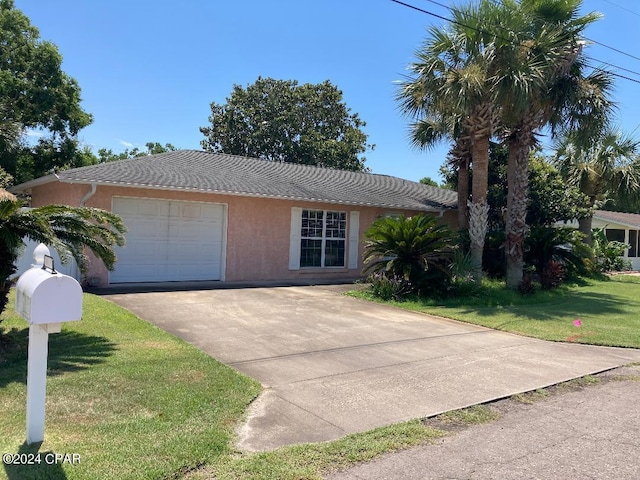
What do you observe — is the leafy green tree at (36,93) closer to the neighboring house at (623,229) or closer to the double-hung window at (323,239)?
the double-hung window at (323,239)

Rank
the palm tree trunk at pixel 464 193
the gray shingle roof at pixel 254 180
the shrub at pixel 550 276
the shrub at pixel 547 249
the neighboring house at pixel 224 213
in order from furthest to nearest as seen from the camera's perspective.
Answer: the palm tree trunk at pixel 464 193
the shrub at pixel 547 249
the shrub at pixel 550 276
the neighboring house at pixel 224 213
the gray shingle roof at pixel 254 180

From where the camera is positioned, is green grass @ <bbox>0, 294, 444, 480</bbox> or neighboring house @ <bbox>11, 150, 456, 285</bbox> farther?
neighboring house @ <bbox>11, 150, 456, 285</bbox>

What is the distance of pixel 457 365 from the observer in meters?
6.55

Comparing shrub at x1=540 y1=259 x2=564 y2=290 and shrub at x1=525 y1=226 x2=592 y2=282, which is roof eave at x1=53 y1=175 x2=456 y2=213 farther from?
shrub at x1=540 y1=259 x2=564 y2=290

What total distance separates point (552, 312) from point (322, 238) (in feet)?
24.5

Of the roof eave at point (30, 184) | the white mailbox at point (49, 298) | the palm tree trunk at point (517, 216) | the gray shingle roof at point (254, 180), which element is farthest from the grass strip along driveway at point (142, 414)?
the palm tree trunk at point (517, 216)

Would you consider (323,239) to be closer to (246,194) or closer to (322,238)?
(322,238)

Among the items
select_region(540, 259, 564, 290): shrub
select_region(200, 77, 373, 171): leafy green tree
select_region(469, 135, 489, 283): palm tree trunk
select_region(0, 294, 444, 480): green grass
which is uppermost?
select_region(200, 77, 373, 171): leafy green tree

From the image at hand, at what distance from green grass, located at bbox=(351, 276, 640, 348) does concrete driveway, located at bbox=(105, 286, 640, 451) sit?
622 mm

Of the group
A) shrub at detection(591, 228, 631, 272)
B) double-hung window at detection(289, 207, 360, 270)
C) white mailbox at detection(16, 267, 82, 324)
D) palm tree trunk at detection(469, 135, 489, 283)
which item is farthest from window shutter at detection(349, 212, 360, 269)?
white mailbox at detection(16, 267, 82, 324)

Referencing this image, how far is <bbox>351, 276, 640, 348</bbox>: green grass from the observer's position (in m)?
8.85

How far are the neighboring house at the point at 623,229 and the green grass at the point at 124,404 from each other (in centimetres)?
2671

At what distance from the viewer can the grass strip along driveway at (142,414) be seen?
348 centimetres

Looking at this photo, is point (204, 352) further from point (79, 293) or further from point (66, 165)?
point (66, 165)
